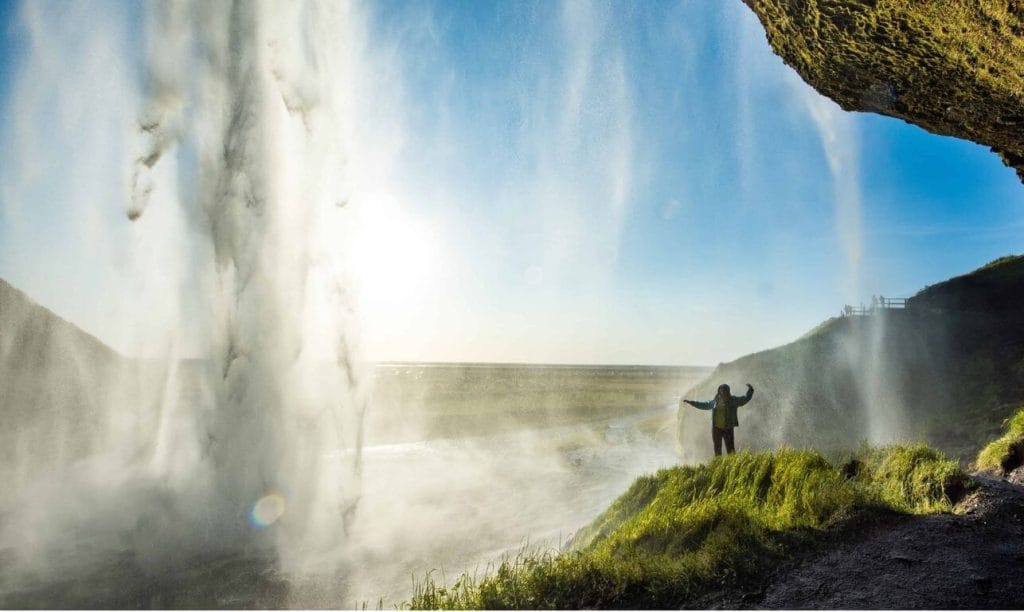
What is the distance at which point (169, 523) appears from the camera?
12.4m

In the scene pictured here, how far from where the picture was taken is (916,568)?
4598mm

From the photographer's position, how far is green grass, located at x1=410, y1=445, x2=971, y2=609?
15.8 feet

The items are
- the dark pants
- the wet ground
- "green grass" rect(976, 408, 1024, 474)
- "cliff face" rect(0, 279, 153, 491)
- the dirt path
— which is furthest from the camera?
"cliff face" rect(0, 279, 153, 491)

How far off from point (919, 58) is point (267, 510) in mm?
16733

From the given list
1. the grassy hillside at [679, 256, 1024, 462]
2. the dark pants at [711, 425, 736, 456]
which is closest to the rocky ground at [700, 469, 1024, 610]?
the dark pants at [711, 425, 736, 456]

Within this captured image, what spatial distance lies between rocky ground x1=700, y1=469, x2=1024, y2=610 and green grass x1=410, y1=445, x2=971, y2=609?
11.4 inches

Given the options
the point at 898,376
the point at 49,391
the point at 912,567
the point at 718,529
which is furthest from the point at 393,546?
the point at 49,391

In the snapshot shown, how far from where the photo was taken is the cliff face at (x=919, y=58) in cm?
484

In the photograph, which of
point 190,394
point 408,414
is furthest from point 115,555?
point 408,414

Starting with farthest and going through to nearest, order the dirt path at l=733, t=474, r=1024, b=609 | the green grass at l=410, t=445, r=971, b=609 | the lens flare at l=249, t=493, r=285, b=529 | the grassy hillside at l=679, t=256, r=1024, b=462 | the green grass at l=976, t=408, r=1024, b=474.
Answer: the grassy hillside at l=679, t=256, r=1024, b=462 < the lens flare at l=249, t=493, r=285, b=529 < the green grass at l=976, t=408, r=1024, b=474 < the green grass at l=410, t=445, r=971, b=609 < the dirt path at l=733, t=474, r=1024, b=609

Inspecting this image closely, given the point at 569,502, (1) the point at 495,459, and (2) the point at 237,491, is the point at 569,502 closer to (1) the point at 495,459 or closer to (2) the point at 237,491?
(1) the point at 495,459

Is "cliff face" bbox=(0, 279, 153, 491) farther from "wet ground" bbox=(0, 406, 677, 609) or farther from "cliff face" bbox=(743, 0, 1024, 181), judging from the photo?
"cliff face" bbox=(743, 0, 1024, 181)

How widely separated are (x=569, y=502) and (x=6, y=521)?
16.9m

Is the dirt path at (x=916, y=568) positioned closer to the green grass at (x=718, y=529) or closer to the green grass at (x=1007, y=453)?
the green grass at (x=718, y=529)
